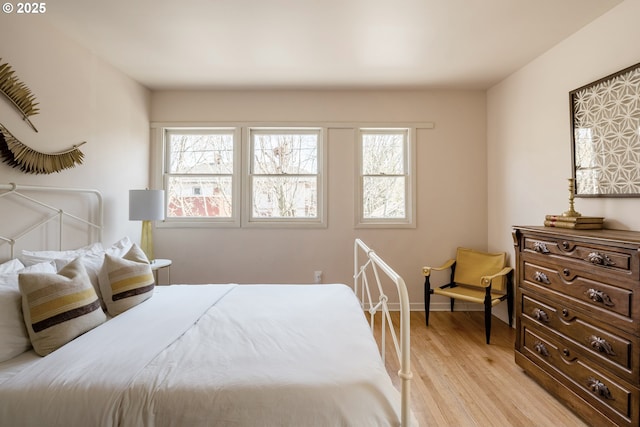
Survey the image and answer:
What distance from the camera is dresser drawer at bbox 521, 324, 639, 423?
5.02 feet

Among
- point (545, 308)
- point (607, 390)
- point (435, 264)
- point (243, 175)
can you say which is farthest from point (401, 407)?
point (243, 175)

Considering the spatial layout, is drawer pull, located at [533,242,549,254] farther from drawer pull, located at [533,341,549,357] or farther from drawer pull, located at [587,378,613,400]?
drawer pull, located at [587,378,613,400]

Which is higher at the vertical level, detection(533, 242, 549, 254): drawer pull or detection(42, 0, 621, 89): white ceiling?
detection(42, 0, 621, 89): white ceiling

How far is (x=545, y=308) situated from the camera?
80.0 inches

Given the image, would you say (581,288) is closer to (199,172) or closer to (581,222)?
(581,222)

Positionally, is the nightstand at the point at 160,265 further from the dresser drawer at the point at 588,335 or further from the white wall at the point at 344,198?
the dresser drawer at the point at 588,335

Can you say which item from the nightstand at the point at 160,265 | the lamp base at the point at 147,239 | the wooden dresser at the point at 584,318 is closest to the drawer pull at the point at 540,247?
the wooden dresser at the point at 584,318

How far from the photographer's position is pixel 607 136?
2117 millimetres

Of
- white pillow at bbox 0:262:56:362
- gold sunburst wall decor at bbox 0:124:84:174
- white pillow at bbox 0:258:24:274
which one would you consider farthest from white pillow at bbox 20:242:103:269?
gold sunburst wall decor at bbox 0:124:84:174

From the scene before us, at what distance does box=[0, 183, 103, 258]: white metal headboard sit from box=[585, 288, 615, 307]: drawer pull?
11.4 ft

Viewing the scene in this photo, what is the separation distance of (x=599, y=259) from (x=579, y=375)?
691 millimetres

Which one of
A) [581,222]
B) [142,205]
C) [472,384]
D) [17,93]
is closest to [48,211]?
[142,205]

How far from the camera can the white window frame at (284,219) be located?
354 cm

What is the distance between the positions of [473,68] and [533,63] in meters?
0.50
